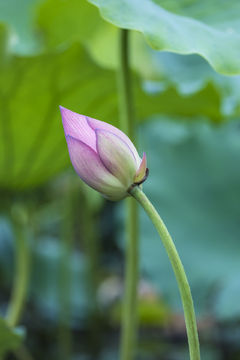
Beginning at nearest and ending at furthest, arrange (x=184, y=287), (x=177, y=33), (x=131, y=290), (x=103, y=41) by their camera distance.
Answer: (x=184, y=287) → (x=177, y=33) → (x=131, y=290) → (x=103, y=41)

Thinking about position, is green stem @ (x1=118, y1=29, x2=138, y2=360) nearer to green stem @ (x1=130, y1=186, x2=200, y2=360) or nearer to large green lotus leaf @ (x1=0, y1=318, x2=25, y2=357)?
large green lotus leaf @ (x1=0, y1=318, x2=25, y2=357)

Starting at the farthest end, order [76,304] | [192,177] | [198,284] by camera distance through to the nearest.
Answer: [76,304], [192,177], [198,284]

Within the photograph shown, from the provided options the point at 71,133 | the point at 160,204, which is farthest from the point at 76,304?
the point at 71,133

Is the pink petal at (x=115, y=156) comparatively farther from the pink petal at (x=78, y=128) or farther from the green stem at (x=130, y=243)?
the green stem at (x=130, y=243)

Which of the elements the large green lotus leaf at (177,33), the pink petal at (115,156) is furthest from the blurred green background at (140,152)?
the pink petal at (115,156)

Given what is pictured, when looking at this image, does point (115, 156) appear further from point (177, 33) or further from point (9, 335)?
point (9, 335)

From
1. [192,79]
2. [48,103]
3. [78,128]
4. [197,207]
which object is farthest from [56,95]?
[197,207]

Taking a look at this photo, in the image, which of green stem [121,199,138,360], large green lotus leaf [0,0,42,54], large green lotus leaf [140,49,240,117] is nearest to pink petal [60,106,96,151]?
green stem [121,199,138,360]

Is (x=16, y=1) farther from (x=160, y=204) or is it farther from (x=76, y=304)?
(x=76, y=304)
